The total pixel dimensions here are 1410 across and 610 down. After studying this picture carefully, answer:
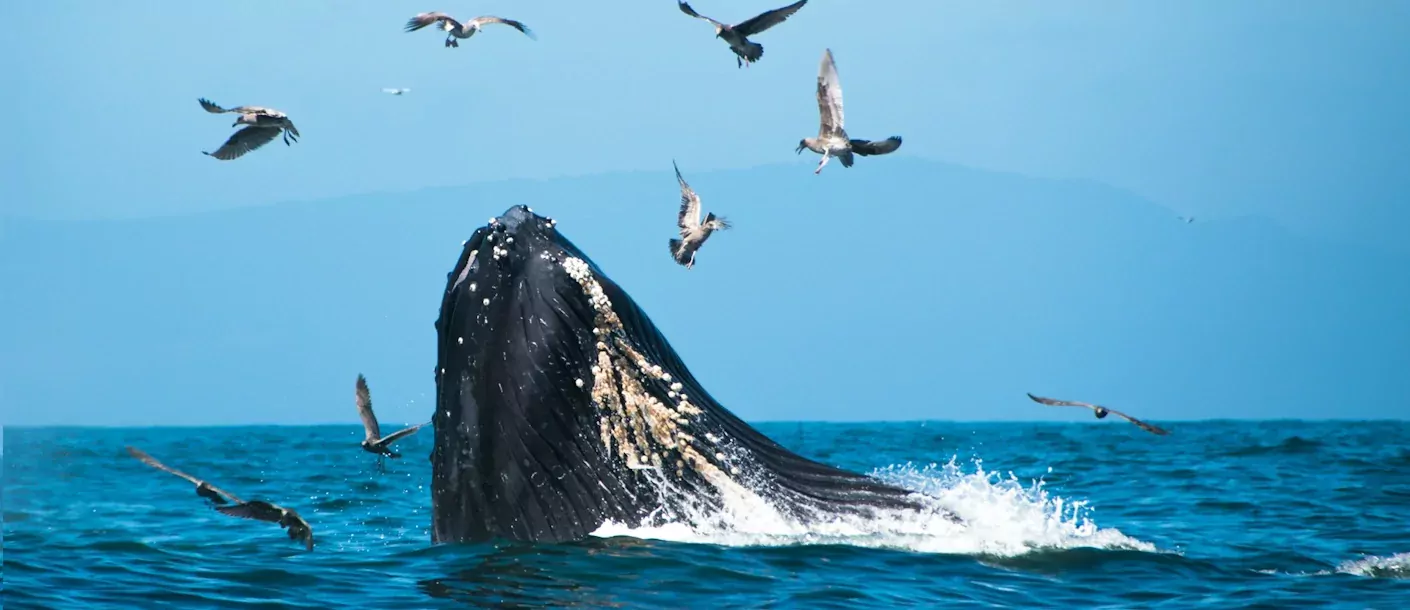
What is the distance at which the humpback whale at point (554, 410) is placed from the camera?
8469mm

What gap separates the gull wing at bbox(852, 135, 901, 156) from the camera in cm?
1275

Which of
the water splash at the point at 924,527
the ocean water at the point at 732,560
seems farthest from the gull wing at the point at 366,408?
the water splash at the point at 924,527

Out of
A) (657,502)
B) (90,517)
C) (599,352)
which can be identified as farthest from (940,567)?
(90,517)

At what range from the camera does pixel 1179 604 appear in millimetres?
8828

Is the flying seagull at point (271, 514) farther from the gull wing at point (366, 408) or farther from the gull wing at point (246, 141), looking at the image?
the gull wing at point (246, 141)

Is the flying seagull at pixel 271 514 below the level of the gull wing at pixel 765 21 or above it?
below

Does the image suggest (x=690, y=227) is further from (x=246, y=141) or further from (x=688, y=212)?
(x=246, y=141)

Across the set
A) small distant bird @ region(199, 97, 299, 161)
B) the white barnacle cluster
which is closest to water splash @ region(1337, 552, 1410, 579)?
the white barnacle cluster

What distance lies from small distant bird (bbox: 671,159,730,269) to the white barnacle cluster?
394 centimetres

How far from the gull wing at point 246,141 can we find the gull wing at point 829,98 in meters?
4.46

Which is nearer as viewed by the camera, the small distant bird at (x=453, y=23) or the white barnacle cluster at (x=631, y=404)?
the white barnacle cluster at (x=631, y=404)

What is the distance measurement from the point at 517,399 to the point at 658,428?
0.78m

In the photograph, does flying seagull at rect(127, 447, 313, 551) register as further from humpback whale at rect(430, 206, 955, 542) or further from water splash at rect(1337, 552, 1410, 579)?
water splash at rect(1337, 552, 1410, 579)

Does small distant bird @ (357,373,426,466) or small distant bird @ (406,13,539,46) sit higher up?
small distant bird @ (406,13,539,46)
